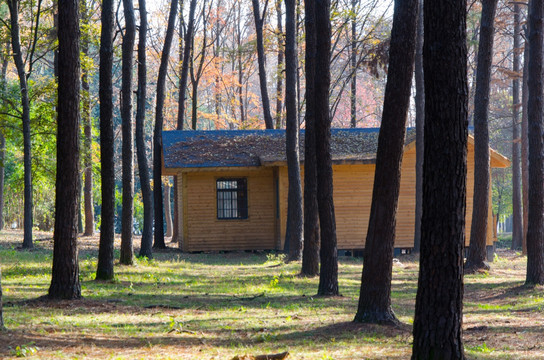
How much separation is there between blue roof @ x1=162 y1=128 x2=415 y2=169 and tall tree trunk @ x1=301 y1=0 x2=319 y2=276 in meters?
8.07

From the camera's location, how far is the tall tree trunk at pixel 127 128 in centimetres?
1509

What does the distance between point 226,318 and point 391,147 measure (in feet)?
11.4

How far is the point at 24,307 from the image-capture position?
9.10 m

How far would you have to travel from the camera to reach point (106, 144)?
41.1 ft

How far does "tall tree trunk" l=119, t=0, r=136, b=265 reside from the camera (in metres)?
15.1

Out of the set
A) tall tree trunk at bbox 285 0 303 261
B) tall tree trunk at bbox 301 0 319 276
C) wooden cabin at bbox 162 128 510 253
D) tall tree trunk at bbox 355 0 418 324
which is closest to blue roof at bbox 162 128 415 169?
wooden cabin at bbox 162 128 510 253

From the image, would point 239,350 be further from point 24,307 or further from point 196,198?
→ point 196,198

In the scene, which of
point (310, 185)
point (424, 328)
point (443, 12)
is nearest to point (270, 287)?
point (310, 185)

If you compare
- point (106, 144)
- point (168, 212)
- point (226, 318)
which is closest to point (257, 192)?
point (106, 144)

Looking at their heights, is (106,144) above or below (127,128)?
below

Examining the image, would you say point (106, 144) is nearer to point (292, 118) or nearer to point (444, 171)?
point (292, 118)

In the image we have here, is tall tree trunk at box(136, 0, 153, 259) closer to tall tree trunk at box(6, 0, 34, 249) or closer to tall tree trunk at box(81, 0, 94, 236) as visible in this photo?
tall tree trunk at box(6, 0, 34, 249)

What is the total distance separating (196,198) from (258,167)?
2742mm

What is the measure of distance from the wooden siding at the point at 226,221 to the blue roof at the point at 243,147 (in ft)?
2.36
